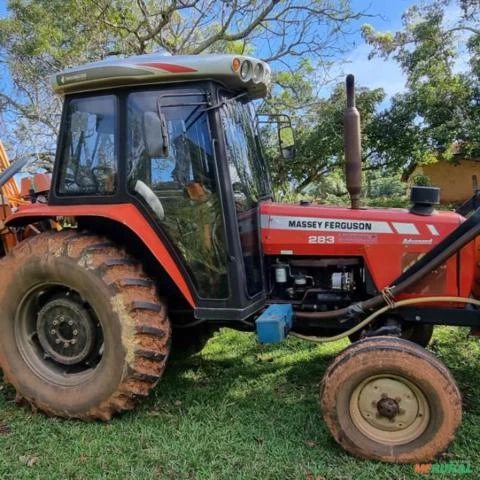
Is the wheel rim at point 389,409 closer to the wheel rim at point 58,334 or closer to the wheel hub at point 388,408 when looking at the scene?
the wheel hub at point 388,408

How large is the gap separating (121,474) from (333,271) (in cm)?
191

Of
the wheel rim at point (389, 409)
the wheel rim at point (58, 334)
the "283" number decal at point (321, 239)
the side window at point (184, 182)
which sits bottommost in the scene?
the wheel rim at point (389, 409)

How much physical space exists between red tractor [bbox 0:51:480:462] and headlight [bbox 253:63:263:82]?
0.02 m

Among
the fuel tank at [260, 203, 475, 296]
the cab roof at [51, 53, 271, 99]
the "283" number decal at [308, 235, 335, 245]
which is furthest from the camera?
the "283" number decal at [308, 235, 335, 245]

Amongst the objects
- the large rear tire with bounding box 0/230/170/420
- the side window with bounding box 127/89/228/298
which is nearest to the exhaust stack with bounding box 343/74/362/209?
the side window with bounding box 127/89/228/298

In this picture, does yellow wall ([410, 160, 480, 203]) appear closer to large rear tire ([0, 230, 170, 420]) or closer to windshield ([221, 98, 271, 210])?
windshield ([221, 98, 271, 210])

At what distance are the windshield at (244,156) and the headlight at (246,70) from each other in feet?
0.60

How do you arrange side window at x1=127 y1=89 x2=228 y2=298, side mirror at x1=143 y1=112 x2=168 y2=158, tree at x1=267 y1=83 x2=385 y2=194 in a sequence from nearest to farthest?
side mirror at x1=143 y1=112 x2=168 y2=158 < side window at x1=127 y1=89 x2=228 y2=298 < tree at x1=267 y1=83 x2=385 y2=194

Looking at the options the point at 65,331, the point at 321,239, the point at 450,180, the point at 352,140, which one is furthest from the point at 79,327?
the point at 450,180

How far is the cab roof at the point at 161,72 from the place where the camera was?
3051mm

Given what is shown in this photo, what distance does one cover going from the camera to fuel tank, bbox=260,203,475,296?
3266 millimetres

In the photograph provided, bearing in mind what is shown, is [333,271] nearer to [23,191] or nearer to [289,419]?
[289,419]

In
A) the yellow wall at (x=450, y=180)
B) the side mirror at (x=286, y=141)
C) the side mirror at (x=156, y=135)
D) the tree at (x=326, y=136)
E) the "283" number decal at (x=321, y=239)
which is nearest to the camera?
the side mirror at (x=156, y=135)

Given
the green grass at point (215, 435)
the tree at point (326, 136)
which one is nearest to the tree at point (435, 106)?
the tree at point (326, 136)
